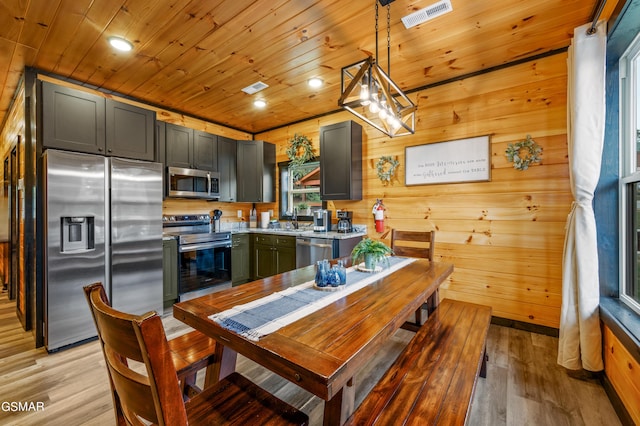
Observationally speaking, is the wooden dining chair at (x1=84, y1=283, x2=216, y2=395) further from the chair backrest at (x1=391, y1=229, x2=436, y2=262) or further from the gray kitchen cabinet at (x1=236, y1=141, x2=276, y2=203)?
the gray kitchen cabinet at (x1=236, y1=141, x2=276, y2=203)

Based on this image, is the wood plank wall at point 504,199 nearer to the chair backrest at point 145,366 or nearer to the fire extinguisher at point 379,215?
the fire extinguisher at point 379,215

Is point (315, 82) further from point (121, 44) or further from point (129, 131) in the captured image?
point (129, 131)

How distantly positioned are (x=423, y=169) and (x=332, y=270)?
228 cm

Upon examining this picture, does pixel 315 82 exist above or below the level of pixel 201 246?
above

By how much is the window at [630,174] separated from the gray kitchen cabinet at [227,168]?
4.43 meters

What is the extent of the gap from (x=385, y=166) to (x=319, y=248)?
1.39 meters

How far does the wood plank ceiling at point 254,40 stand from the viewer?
2.11 m

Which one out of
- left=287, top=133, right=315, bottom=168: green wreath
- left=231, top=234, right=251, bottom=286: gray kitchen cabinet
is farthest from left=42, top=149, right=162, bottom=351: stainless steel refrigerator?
left=287, top=133, right=315, bottom=168: green wreath

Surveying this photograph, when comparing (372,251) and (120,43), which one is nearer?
(372,251)

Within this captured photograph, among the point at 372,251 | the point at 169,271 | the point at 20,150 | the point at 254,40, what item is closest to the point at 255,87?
the point at 254,40

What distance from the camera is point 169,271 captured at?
3445 millimetres

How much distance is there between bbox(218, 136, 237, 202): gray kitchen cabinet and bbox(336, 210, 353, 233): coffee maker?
1873mm

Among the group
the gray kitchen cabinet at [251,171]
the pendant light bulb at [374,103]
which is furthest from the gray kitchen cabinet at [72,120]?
the pendant light bulb at [374,103]

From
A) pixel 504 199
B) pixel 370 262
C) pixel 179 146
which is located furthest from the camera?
pixel 179 146
